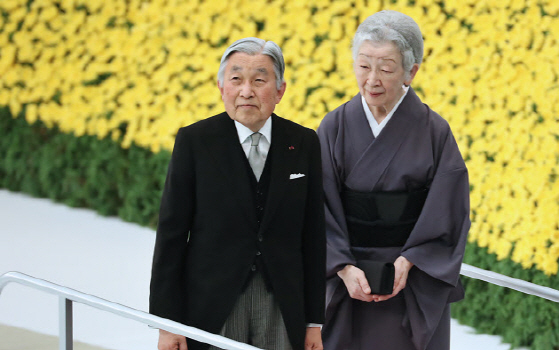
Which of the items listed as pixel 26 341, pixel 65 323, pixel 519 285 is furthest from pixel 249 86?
pixel 26 341

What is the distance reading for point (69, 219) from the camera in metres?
6.72

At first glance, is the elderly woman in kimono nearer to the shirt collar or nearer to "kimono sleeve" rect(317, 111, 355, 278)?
"kimono sleeve" rect(317, 111, 355, 278)

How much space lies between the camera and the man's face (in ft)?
8.14

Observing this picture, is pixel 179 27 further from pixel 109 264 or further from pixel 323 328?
pixel 323 328

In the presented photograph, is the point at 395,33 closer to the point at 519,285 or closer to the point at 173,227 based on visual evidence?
the point at 173,227

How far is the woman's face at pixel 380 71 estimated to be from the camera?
9.19 feet

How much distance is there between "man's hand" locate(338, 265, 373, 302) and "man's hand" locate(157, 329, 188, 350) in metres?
0.59

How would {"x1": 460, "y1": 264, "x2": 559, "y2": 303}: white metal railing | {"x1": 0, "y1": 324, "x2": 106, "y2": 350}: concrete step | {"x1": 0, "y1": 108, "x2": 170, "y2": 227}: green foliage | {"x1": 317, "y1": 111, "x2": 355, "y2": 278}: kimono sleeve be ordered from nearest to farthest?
1. {"x1": 317, "y1": 111, "x2": 355, "y2": 278}: kimono sleeve
2. {"x1": 460, "y1": 264, "x2": 559, "y2": 303}: white metal railing
3. {"x1": 0, "y1": 324, "x2": 106, "y2": 350}: concrete step
4. {"x1": 0, "y1": 108, "x2": 170, "y2": 227}: green foliage

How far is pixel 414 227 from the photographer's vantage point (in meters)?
2.93

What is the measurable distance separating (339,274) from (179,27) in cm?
357

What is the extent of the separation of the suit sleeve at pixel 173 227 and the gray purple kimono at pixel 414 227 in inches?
22.7

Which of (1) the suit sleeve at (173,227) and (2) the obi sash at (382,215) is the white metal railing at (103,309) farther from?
(2) the obi sash at (382,215)

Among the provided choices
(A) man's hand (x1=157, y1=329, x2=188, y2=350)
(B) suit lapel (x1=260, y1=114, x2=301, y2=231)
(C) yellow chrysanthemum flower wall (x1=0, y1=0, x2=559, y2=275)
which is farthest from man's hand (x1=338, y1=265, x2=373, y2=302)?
(C) yellow chrysanthemum flower wall (x1=0, y1=0, x2=559, y2=275)

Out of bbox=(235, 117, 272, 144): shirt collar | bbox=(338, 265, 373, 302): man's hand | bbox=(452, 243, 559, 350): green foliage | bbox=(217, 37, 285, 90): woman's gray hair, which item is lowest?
bbox=(452, 243, 559, 350): green foliage
